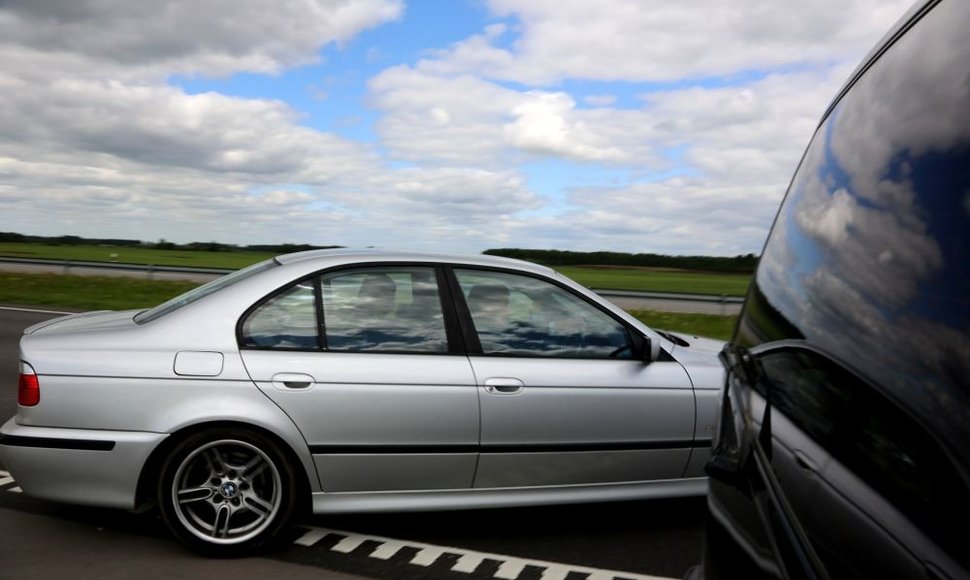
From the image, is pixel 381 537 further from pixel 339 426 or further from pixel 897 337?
pixel 897 337

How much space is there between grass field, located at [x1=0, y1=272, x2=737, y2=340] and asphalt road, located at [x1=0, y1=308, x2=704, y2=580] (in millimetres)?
12680

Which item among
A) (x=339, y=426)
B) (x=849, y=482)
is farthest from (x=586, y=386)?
(x=849, y=482)

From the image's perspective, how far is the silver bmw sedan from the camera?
4.22m

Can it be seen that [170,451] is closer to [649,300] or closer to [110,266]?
[649,300]

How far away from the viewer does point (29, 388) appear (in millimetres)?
4230

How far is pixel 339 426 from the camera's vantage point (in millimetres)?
4324

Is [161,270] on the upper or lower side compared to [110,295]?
upper

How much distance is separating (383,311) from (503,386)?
0.75 metres

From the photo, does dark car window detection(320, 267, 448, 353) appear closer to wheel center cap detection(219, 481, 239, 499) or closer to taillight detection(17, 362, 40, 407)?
wheel center cap detection(219, 481, 239, 499)

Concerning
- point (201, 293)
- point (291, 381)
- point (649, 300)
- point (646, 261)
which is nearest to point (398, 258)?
A: point (291, 381)

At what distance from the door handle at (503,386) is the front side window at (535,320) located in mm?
186

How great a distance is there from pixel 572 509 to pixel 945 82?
4182 millimetres

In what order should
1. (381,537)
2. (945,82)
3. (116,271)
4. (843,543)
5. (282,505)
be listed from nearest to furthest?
1. (843,543)
2. (945,82)
3. (282,505)
4. (381,537)
5. (116,271)

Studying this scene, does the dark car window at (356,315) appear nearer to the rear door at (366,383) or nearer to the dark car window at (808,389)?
the rear door at (366,383)
